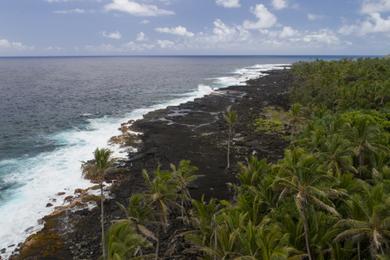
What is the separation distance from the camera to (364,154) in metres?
42.1

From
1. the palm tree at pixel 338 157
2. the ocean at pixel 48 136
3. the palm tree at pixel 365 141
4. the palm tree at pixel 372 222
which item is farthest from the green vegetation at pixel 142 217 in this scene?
the palm tree at pixel 365 141

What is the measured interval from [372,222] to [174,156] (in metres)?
42.6

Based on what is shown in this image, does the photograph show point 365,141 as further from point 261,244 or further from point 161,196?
point 161,196

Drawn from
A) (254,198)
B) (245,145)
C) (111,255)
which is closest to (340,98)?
(245,145)

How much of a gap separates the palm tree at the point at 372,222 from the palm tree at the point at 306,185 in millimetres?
1817

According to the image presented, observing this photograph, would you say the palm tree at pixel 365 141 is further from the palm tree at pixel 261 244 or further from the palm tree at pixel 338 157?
the palm tree at pixel 261 244

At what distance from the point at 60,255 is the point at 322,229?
2545 cm

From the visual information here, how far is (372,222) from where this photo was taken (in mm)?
24625

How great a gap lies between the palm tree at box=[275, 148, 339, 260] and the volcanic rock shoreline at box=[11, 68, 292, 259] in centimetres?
1404

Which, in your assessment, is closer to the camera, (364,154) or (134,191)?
(364,154)

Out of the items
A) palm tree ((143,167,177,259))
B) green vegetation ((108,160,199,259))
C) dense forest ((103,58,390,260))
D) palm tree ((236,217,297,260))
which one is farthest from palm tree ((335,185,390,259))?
palm tree ((143,167,177,259))

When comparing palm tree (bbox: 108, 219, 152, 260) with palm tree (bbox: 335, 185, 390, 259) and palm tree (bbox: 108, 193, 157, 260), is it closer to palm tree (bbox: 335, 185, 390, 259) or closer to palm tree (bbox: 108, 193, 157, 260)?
palm tree (bbox: 108, 193, 157, 260)

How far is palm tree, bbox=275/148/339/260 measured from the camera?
27625 millimetres

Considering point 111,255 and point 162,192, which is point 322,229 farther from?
point 111,255
